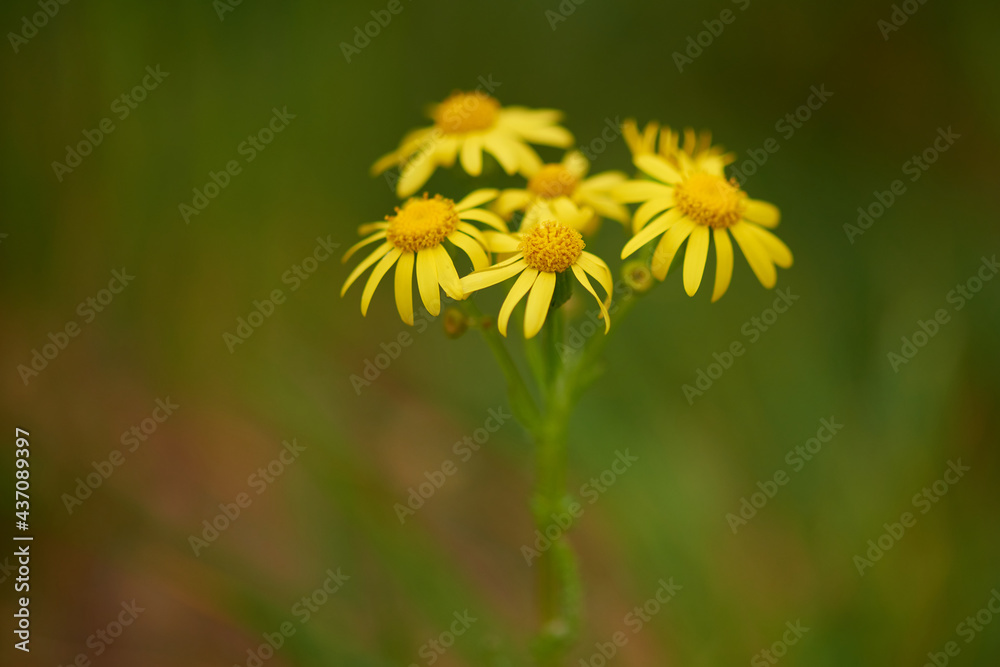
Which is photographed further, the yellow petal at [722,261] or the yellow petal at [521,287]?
the yellow petal at [722,261]

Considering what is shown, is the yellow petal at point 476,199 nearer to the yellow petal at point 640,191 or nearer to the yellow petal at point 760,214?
the yellow petal at point 640,191

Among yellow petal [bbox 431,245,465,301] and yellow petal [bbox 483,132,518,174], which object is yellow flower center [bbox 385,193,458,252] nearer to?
yellow petal [bbox 431,245,465,301]

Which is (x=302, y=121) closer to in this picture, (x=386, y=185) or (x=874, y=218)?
(x=386, y=185)

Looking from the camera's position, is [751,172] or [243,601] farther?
[751,172]

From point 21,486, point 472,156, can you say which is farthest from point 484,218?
point 21,486

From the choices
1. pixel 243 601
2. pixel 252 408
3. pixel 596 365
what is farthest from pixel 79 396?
pixel 596 365

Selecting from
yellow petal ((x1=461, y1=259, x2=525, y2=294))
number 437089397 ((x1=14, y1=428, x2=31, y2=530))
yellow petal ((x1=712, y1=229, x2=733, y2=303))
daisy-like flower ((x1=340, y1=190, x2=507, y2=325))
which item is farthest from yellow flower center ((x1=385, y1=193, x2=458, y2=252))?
number 437089397 ((x1=14, y1=428, x2=31, y2=530))

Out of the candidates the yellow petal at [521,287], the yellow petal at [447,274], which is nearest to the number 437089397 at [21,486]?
the yellow petal at [447,274]
